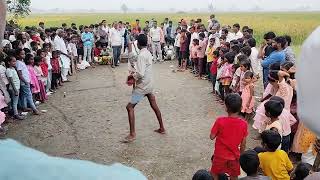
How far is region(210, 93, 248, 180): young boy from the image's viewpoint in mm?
4102

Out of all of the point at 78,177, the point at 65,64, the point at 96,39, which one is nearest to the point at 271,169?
the point at 78,177

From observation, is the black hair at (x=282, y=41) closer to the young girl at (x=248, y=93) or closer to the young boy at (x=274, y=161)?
the young girl at (x=248, y=93)

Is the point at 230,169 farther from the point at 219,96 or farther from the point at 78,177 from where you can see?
the point at 219,96

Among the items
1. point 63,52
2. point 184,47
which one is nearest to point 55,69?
point 63,52

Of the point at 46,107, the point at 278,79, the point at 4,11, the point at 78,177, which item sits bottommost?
the point at 46,107

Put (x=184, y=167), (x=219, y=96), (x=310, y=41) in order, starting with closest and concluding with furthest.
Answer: (x=310, y=41) < (x=184, y=167) < (x=219, y=96)

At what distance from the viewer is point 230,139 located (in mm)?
4105

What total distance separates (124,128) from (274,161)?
12.6ft

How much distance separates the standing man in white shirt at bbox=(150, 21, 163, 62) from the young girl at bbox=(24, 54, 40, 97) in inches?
270

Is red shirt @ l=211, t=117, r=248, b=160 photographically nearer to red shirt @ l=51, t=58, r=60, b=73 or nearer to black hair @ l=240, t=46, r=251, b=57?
black hair @ l=240, t=46, r=251, b=57

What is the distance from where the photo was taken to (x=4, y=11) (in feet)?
9.27

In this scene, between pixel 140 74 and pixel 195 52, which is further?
pixel 195 52

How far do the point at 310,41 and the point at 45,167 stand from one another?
32.1 inches

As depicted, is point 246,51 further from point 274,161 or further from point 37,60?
point 274,161
